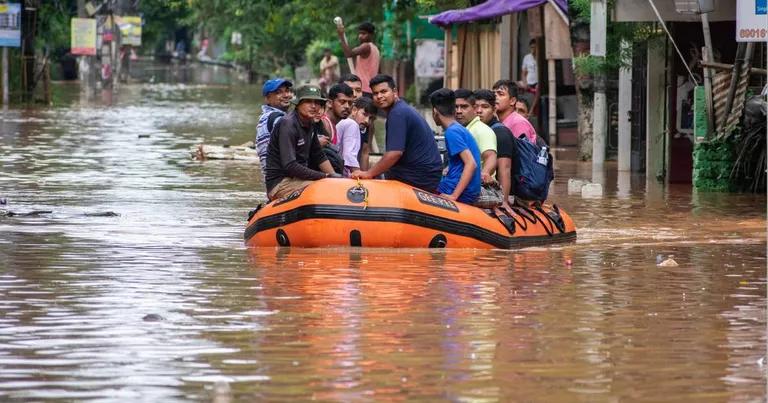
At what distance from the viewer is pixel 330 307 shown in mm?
10922

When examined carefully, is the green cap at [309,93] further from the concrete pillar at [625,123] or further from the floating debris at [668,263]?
the concrete pillar at [625,123]

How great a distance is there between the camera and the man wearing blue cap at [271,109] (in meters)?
16.0

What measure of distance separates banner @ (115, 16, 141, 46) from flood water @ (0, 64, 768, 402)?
5958 cm

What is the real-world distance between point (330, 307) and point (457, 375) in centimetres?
239

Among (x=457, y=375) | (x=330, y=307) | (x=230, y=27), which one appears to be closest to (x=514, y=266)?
(x=330, y=307)

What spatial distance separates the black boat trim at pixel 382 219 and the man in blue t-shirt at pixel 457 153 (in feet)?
1.24

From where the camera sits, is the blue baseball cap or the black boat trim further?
the blue baseball cap

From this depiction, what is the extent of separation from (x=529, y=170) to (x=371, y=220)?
1920 mm

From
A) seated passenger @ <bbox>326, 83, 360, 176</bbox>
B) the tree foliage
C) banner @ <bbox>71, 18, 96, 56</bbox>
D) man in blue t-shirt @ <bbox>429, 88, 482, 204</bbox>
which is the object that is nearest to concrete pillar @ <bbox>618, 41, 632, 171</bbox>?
seated passenger @ <bbox>326, 83, 360, 176</bbox>

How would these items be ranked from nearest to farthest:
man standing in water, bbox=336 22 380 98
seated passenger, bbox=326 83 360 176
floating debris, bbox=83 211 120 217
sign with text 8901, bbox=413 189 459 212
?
sign with text 8901, bbox=413 189 459 212, seated passenger, bbox=326 83 360 176, floating debris, bbox=83 211 120 217, man standing in water, bbox=336 22 380 98

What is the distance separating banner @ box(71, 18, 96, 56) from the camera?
56.5 metres

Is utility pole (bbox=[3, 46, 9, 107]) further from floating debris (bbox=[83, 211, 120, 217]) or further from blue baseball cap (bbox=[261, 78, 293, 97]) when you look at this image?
blue baseball cap (bbox=[261, 78, 293, 97])

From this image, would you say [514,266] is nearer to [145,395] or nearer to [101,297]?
[101,297]

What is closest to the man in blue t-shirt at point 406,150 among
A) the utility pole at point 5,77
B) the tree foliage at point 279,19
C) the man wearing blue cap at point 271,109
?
the man wearing blue cap at point 271,109
